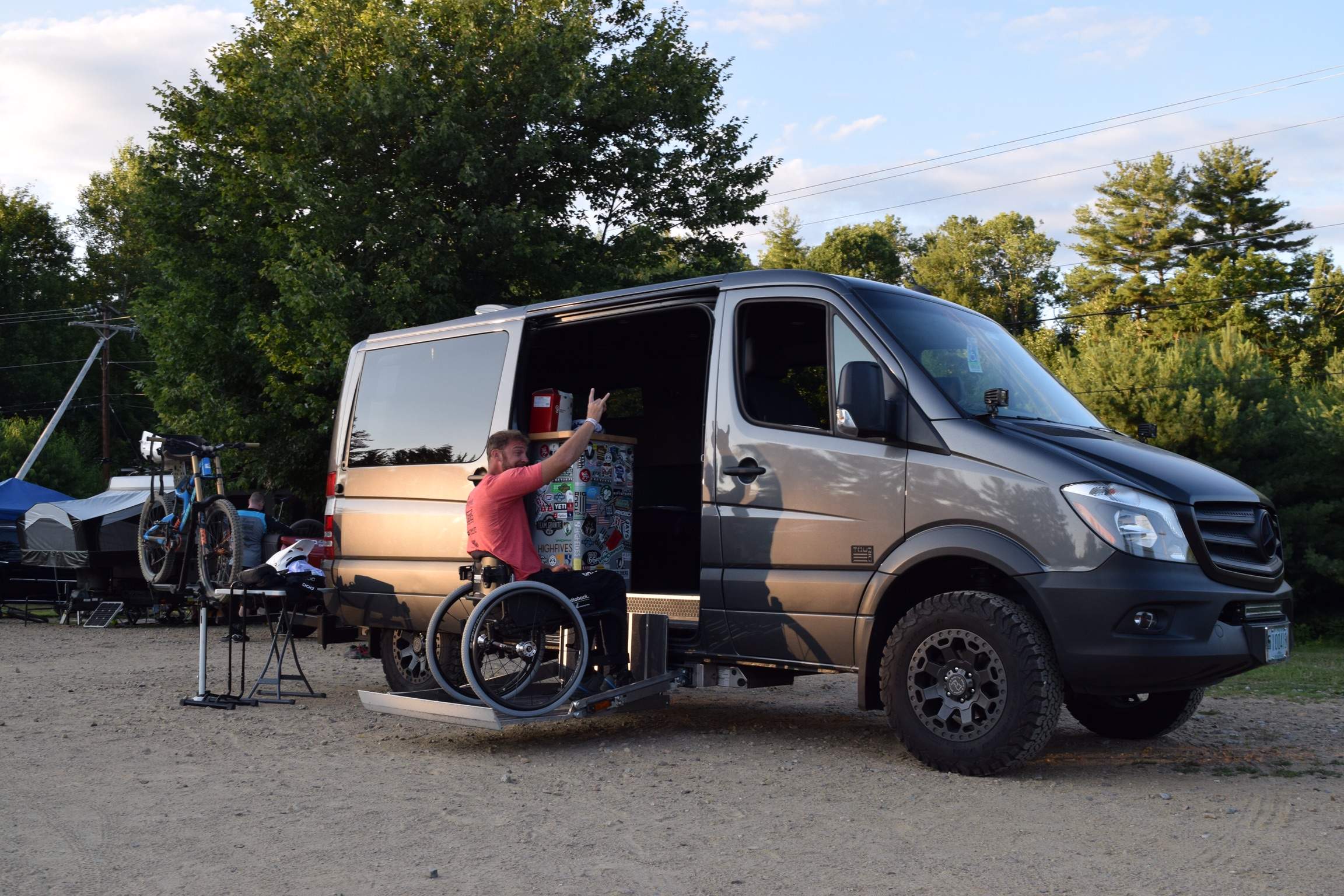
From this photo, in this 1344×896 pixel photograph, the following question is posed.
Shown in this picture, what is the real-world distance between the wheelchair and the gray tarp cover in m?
15.6

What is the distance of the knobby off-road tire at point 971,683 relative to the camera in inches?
233

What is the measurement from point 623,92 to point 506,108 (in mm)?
2377

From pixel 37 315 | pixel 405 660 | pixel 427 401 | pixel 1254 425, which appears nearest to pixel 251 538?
pixel 405 660

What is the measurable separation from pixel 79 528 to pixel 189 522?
1271cm

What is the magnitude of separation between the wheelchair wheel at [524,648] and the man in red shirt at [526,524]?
172 mm

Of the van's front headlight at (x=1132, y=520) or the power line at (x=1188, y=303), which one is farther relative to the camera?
the power line at (x=1188, y=303)

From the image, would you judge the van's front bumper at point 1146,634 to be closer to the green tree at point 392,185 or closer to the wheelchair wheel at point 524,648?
the wheelchair wheel at point 524,648

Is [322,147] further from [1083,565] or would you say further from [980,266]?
[980,266]

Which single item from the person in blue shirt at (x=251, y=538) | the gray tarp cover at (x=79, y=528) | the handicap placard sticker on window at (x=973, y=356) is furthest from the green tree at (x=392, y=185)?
the handicap placard sticker on window at (x=973, y=356)

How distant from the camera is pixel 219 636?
1816cm

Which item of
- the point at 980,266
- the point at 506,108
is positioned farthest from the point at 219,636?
the point at 980,266

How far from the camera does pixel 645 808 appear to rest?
5.70 metres

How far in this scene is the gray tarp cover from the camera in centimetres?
2127

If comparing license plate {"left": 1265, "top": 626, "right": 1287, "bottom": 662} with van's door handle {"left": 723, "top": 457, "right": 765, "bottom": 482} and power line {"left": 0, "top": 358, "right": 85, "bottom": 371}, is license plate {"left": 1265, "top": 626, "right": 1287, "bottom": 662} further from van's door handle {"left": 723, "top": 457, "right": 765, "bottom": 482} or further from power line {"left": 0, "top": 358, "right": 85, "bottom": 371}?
power line {"left": 0, "top": 358, "right": 85, "bottom": 371}
